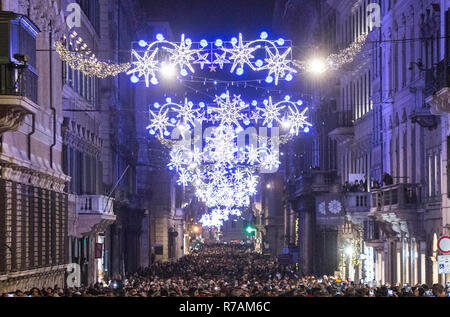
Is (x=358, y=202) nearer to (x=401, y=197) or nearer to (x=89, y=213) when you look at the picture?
(x=401, y=197)

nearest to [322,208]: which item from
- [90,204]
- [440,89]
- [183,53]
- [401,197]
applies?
[90,204]

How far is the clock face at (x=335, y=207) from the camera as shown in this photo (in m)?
55.5

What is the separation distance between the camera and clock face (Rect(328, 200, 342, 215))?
182ft

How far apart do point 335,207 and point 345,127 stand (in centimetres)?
403

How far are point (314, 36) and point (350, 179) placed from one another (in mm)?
19681

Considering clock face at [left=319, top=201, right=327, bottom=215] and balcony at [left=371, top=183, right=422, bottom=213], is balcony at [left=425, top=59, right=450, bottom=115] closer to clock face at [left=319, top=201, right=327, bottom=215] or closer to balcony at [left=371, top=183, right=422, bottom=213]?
balcony at [left=371, top=183, right=422, bottom=213]

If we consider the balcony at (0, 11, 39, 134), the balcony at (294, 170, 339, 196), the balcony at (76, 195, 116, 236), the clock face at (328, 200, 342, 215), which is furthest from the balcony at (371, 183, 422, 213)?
the balcony at (294, 170, 339, 196)

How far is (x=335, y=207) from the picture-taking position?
5562 cm

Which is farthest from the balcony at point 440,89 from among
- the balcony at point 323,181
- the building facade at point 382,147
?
the balcony at point 323,181

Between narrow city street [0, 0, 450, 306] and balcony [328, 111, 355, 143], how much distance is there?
0.10 metres

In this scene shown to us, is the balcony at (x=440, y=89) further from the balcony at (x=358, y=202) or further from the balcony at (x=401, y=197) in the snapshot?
the balcony at (x=358, y=202)

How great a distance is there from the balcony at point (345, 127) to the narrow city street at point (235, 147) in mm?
100

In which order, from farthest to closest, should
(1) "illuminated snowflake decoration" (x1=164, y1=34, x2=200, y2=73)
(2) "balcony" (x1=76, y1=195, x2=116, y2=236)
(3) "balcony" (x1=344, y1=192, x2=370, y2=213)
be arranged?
1. (3) "balcony" (x1=344, y1=192, x2=370, y2=213)
2. (2) "balcony" (x1=76, y1=195, x2=116, y2=236)
3. (1) "illuminated snowflake decoration" (x1=164, y1=34, x2=200, y2=73)
